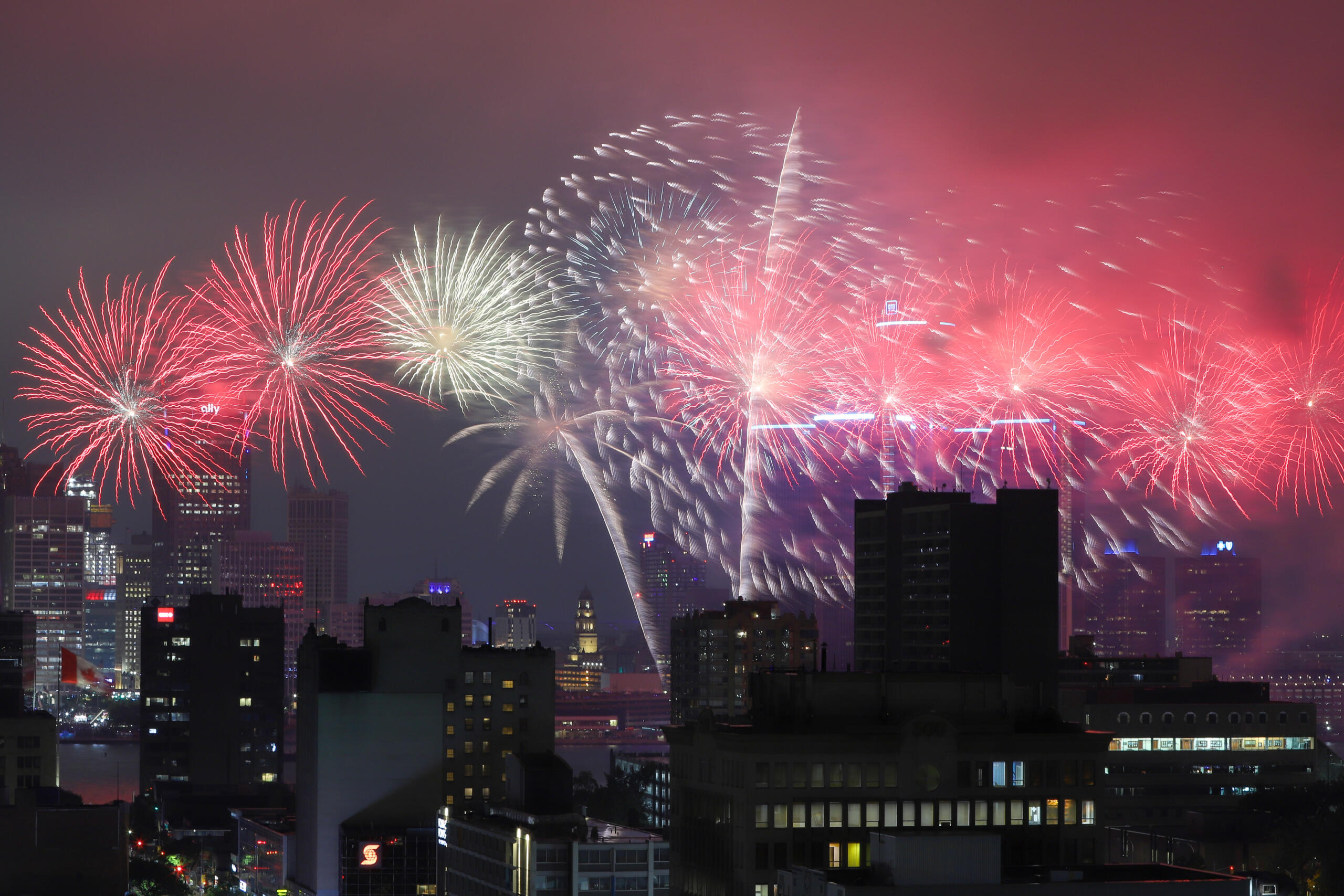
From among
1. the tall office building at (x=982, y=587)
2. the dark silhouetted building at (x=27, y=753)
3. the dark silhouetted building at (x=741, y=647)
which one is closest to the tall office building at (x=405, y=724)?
the tall office building at (x=982, y=587)

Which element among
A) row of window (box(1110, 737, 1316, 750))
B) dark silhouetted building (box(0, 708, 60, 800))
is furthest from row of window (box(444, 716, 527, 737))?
dark silhouetted building (box(0, 708, 60, 800))

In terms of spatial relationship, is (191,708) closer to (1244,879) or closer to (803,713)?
(803,713)

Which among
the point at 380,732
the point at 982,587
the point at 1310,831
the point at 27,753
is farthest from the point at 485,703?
the point at 27,753

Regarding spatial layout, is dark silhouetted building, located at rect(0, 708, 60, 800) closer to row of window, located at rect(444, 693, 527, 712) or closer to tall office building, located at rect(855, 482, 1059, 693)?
row of window, located at rect(444, 693, 527, 712)

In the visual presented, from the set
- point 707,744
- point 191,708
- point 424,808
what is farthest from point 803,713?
point 191,708

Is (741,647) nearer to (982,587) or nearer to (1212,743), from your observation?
(982,587)

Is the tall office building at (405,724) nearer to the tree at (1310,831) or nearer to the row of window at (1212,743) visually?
the tree at (1310,831)
